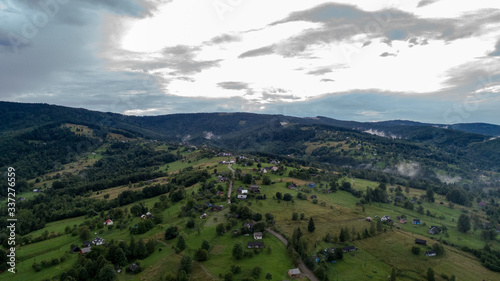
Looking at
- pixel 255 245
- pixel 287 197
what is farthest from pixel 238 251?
pixel 287 197

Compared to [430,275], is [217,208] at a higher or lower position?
higher

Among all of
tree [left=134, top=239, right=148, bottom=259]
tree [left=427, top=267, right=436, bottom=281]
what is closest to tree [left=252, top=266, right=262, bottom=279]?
tree [left=134, top=239, right=148, bottom=259]

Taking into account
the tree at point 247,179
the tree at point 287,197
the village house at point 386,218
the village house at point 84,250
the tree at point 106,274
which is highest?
the tree at point 247,179

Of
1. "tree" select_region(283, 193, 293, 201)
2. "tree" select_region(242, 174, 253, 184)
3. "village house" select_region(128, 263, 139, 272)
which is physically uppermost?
"tree" select_region(242, 174, 253, 184)

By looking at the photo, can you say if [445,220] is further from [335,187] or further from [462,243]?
[335,187]

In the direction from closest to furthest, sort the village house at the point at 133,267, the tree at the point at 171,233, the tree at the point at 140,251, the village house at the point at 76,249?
1. the village house at the point at 133,267
2. the tree at the point at 140,251
3. the village house at the point at 76,249
4. the tree at the point at 171,233

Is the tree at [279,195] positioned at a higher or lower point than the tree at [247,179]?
lower

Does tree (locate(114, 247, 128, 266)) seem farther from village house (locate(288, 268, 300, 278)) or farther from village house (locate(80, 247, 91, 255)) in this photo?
village house (locate(288, 268, 300, 278))

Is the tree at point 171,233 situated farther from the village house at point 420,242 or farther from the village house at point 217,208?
the village house at point 420,242

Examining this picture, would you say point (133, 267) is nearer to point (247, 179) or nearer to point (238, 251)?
point (238, 251)

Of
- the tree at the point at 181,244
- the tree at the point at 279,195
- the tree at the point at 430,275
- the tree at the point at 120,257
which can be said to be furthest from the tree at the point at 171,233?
the tree at the point at 430,275

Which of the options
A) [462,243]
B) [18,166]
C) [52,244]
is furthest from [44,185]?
[462,243]

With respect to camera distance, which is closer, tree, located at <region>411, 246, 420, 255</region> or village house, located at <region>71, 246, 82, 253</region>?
tree, located at <region>411, 246, 420, 255</region>
